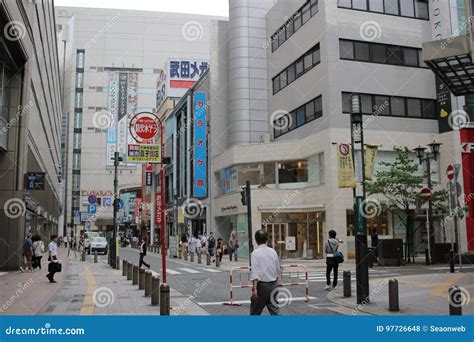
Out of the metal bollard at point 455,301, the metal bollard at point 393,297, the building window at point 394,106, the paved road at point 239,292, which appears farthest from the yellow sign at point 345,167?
the building window at point 394,106

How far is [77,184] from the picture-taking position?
3472 inches

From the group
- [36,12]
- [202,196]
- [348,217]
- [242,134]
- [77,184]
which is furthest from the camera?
[77,184]

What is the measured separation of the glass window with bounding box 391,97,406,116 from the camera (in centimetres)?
3162

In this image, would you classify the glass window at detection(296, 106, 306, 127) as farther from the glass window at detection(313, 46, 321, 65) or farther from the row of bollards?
the row of bollards

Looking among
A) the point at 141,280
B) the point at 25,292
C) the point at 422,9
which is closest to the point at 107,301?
the point at 141,280

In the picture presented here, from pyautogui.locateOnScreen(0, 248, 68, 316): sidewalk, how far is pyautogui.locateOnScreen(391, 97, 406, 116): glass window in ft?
72.5

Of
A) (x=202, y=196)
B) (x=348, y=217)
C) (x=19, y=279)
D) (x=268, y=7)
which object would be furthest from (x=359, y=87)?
(x=19, y=279)

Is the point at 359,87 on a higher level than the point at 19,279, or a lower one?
higher

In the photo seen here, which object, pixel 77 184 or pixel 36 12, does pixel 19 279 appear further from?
pixel 77 184

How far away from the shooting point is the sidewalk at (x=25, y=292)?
11461mm

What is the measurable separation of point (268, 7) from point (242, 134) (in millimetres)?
10667

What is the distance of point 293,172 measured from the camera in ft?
109

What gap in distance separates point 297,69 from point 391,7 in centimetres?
717

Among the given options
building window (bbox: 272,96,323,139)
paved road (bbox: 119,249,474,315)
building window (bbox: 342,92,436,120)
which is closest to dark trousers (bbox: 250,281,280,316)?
paved road (bbox: 119,249,474,315)
